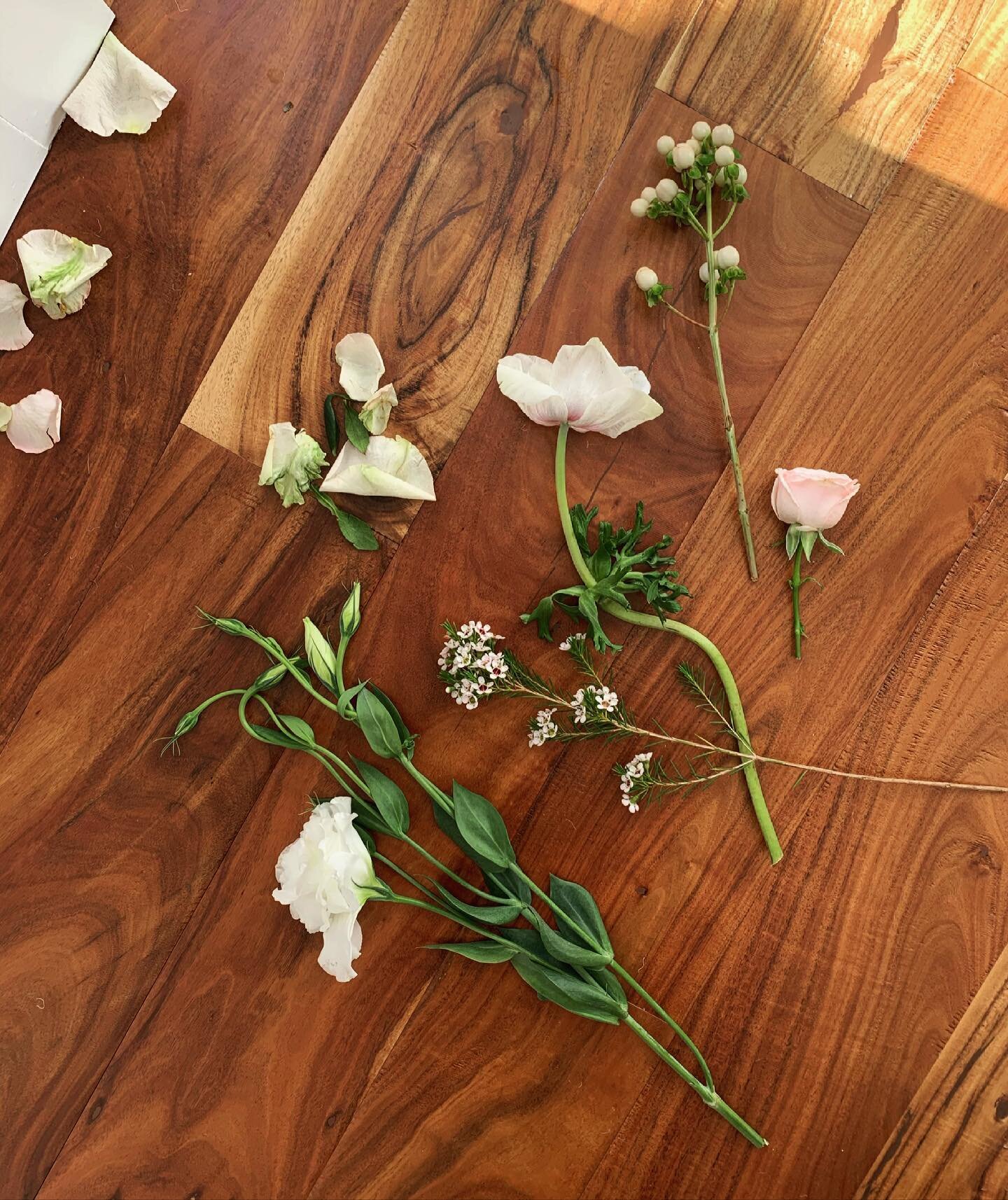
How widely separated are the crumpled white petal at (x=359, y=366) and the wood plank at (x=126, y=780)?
0.13 metres

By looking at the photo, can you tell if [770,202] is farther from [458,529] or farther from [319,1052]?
[319,1052]

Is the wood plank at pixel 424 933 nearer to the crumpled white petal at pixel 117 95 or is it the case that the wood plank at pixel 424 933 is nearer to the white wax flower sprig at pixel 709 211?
the white wax flower sprig at pixel 709 211

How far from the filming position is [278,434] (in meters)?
0.82

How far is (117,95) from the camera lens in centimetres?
83

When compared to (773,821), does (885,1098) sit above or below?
below

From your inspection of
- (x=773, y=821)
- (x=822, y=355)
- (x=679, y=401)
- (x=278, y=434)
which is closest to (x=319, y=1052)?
(x=773, y=821)

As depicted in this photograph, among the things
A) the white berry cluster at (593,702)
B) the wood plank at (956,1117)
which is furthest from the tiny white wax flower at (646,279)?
the wood plank at (956,1117)

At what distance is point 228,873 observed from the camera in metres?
0.84

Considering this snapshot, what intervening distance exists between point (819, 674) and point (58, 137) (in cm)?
89

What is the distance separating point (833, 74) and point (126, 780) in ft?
3.08

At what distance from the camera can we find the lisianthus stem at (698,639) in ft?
2.61

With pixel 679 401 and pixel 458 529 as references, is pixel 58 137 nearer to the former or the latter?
pixel 458 529

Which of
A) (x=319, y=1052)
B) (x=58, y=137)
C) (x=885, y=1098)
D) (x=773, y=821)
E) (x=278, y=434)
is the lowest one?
(x=319, y=1052)

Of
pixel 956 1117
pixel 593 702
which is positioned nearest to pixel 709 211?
pixel 593 702
